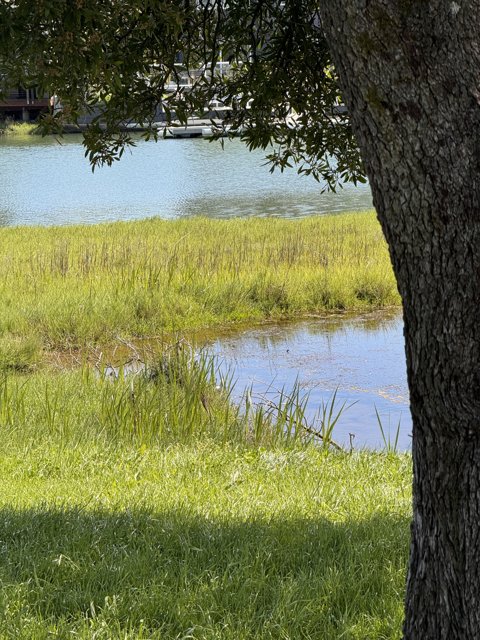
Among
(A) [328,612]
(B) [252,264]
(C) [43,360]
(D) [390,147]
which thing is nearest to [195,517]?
(A) [328,612]

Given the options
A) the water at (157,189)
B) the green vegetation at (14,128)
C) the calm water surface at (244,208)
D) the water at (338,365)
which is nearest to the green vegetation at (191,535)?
the calm water surface at (244,208)

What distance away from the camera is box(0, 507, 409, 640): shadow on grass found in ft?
11.0

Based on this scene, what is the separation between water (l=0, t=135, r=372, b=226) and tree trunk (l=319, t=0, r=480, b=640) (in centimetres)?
2445

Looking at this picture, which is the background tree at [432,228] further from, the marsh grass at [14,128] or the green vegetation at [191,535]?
the marsh grass at [14,128]

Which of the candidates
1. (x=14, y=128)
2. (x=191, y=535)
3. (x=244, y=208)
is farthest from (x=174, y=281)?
(x=14, y=128)

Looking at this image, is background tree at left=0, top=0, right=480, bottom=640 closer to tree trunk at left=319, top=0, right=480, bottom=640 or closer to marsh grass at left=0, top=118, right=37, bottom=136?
tree trunk at left=319, top=0, right=480, bottom=640

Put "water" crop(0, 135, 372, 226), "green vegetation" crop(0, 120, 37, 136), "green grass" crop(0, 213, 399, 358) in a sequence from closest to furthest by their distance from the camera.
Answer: "green grass" crop(0, 213, 399, 358)
"water" crop(0, 135, 372, 226)
"green vegetation" crop(0, 120, 37, 136)

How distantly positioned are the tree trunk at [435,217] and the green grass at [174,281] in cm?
858

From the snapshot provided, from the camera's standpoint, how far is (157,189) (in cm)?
3838

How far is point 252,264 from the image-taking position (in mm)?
15445

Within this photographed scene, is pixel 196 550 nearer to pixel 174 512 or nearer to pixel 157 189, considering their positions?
pixel 174 512

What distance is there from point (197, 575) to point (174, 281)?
10190 mm

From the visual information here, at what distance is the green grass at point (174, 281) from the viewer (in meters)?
12.2

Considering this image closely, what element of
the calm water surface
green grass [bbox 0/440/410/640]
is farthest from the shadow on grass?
the calm water surface
